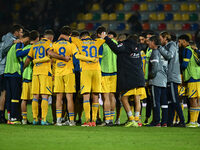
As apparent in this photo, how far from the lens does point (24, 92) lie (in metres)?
9.17

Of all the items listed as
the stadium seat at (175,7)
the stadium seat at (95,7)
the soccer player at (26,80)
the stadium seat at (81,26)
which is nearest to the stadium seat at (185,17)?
the stadium seat at (175,7)

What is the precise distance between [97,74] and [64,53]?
0.79m

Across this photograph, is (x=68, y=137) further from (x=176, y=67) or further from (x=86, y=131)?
(x=176, y=67)

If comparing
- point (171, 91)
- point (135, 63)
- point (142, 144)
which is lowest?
point (142, 144)

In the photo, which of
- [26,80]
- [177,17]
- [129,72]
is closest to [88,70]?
[129,72]

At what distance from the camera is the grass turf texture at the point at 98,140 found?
219 inches

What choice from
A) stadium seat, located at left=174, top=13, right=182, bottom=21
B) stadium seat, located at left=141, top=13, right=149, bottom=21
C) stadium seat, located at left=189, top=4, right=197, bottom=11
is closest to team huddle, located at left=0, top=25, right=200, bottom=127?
stadium seat, located at left=141, top=13, right=149, bottom=21

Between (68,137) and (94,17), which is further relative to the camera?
(94,17)

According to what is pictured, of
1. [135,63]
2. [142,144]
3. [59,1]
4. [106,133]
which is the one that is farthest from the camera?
[59,1]

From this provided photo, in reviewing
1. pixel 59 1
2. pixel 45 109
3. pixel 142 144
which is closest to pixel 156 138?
pixel 142 144

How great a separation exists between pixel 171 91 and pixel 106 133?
223cm

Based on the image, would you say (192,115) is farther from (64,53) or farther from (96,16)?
(96,16)

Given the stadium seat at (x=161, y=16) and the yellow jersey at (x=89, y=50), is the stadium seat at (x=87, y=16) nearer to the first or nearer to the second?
the stadium seat at (x=161, y=16)

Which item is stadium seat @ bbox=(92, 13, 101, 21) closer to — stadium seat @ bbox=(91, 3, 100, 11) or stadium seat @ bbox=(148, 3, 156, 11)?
stadium seat @ bbox=(91, 3, 100, 11)
